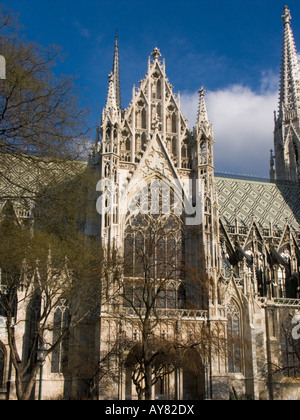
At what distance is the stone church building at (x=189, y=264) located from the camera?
28.9m

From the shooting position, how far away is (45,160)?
1438cm

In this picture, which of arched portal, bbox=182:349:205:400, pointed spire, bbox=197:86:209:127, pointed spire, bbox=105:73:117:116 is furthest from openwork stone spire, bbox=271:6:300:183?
arched portal, bbox=182:349:205:400

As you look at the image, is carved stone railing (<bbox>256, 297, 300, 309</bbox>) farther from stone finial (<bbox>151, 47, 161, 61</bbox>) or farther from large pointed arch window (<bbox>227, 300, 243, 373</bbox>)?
stone finial (<bbox>151, 47, 161, 61</bbox>)

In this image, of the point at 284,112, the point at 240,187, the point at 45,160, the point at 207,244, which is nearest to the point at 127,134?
the point at 207,244

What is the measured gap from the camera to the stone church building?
2888 centimetres

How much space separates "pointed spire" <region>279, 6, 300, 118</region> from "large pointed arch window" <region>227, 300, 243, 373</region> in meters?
26.7

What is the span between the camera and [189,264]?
3241 centimetres

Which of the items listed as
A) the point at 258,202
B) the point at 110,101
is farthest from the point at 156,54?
the point at 258,202

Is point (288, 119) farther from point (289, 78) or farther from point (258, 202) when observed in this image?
point (258, 202)

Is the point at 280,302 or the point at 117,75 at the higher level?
the point at 117,75

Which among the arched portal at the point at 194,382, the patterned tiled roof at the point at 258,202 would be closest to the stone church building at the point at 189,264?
the arched portal at the point at 194,382

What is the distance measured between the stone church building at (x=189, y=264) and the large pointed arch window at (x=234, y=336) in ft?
0.22

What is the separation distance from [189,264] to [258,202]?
14185mm
